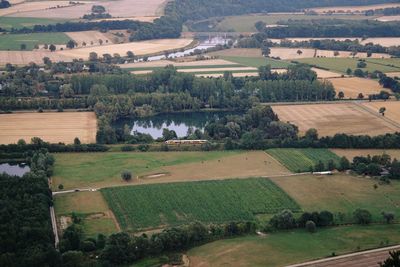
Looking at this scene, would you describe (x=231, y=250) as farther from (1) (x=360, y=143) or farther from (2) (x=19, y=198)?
(1) (x=360, y=143)

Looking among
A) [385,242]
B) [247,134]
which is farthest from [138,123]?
[385,242]

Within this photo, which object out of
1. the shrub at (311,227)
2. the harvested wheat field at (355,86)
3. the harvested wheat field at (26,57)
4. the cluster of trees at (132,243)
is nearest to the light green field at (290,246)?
the shrub at (311,227)

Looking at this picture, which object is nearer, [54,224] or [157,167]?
[54,224]

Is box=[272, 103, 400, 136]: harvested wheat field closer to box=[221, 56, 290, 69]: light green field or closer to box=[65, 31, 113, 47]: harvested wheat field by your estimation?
box=[221, 56, 290, 69]: light green field

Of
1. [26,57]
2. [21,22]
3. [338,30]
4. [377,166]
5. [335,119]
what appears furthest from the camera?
[338,30]

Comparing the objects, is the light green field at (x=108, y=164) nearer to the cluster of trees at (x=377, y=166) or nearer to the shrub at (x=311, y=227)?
the cluster of trees at (x=377, y=166)

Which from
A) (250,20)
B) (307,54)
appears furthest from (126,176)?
(250,20)

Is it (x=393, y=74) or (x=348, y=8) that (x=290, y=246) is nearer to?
(x=393, y=74)
